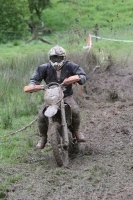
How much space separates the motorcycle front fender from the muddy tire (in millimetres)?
192

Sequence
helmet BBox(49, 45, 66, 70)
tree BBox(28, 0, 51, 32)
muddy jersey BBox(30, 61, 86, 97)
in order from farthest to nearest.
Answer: tree BBox(28, 0, 51, 32), muddy jersey BBox(30, 61, 86, 97), helmet BBox(49, 45, 66, 70)

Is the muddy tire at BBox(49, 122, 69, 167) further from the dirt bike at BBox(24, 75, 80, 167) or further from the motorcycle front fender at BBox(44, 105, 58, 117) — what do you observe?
the motorcycle front fender at BBox(44, 105, 58, 117)

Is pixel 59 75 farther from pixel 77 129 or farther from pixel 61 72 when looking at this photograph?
pixel 77 129

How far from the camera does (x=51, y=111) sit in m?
6.71

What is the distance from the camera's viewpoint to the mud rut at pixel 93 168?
18.4ft

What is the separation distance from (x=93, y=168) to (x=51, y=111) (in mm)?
932

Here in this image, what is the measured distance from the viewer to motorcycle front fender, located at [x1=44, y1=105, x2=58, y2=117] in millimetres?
6672

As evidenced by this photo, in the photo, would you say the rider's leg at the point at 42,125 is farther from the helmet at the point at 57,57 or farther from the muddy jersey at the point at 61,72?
the helmet at the point at 57,57

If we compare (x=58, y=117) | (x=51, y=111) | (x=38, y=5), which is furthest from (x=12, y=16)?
(x=51, y=111)

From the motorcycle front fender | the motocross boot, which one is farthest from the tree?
the motorcycle front fender

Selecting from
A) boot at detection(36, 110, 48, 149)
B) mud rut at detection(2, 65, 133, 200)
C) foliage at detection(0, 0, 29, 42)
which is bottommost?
foliage at detection(0, 0, 29, 42)

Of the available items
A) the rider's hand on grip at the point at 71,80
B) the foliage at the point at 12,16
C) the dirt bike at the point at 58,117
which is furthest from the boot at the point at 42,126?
the foliage at the point at 12,16

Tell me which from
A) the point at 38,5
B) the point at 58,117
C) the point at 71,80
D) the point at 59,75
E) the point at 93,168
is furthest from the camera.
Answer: the point at 38,5

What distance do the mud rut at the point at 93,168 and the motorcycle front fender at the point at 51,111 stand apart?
716 millimetres
